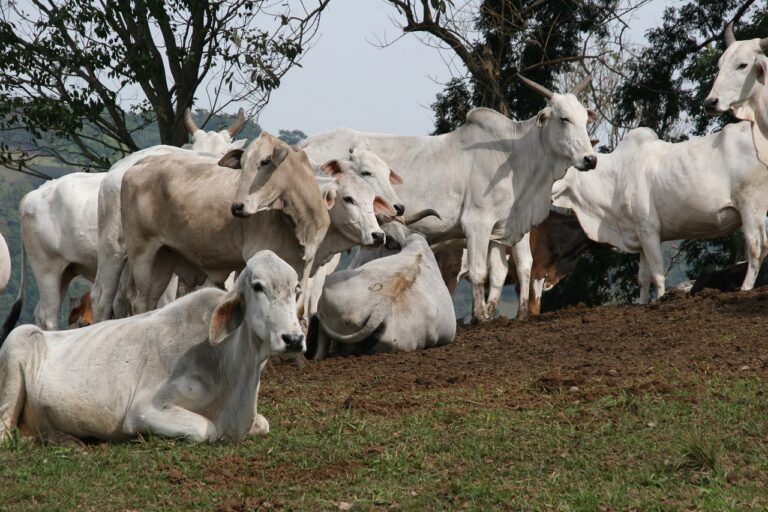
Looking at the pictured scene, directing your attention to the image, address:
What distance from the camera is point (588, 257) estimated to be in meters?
19.8

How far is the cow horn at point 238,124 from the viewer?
15.6 m

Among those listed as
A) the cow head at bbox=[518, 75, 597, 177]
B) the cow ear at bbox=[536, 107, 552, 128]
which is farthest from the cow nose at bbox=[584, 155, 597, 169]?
the cow ear at bbox=[536, 107, 552, 128]

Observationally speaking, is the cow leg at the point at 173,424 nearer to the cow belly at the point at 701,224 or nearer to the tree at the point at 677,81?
the cow belly at the point at 701,224

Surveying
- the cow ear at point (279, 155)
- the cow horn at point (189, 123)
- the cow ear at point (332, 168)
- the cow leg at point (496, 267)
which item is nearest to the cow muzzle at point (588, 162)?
the cow leg at point (496, 267)

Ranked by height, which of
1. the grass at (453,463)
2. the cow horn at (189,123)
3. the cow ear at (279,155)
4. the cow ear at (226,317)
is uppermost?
the cow horn at (189,123)

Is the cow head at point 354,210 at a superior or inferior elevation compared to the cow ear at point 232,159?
inferior

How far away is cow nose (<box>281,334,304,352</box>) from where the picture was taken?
21.4ft

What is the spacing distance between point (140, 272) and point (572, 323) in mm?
3518

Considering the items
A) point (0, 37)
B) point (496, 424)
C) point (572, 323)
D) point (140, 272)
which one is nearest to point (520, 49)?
point (0, 37)

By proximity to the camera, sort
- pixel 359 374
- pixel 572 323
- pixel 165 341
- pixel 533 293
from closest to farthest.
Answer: pixel 165 341 → pixel 359 374 → pixel 572 323 → pixel 533 293

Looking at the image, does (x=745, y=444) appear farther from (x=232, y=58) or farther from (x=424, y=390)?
(x=232, y=58)

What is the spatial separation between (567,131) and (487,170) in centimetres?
87

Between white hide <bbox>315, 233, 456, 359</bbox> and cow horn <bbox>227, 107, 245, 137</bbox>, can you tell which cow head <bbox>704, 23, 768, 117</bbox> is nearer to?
white hide <bbox>315, 233, 456, 359</bbox>

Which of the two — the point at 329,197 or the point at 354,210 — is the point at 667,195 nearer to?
the point at 354,210
